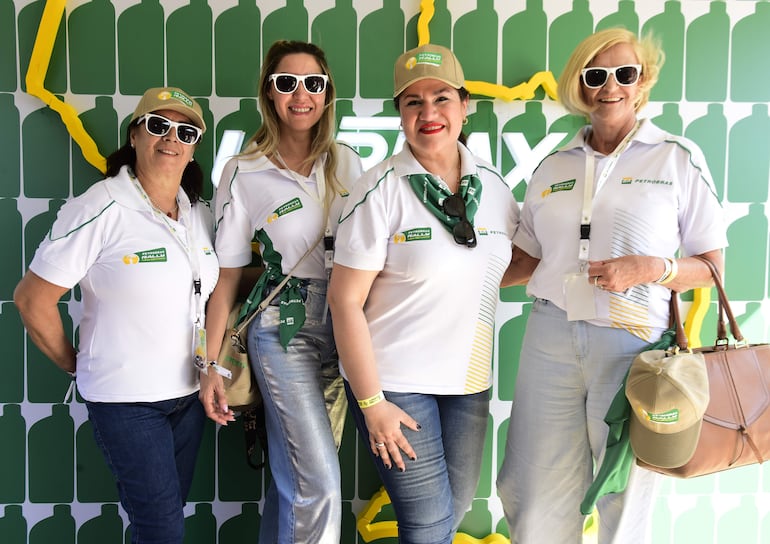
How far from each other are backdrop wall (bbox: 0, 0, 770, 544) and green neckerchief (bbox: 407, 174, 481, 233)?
33.3 inches

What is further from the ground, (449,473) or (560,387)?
(560,387)

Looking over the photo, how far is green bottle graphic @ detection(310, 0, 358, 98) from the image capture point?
267 cm

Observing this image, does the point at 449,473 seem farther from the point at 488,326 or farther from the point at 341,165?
the point at 341,165

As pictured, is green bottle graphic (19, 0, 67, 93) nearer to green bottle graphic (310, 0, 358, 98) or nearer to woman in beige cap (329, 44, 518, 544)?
green bottle graphic (310, 0, 358, 98)

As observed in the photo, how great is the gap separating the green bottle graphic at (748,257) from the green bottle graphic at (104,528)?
2.96m

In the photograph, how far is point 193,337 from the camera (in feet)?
6.82

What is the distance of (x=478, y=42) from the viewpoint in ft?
8.84

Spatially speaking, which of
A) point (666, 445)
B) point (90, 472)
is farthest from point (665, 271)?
point (90, 472)

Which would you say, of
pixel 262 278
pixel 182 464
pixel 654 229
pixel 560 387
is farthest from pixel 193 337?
pixel 654 229

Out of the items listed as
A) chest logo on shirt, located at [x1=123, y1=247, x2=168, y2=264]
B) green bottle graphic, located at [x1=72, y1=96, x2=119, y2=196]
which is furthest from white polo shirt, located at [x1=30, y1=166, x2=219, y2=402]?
green bottle graphic, located at [x1=72, y1=96, x2=119, y2=196]

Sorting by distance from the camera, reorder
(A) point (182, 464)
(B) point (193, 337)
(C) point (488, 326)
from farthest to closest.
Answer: (A) point (182, 464)
(B) point (193, 337)
(C) point (488, 326)

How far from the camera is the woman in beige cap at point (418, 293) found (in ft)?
5.97

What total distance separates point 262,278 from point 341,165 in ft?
1.62

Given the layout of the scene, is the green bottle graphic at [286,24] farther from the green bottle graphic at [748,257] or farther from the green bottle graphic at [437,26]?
the green bottle graphic at [748,257]
